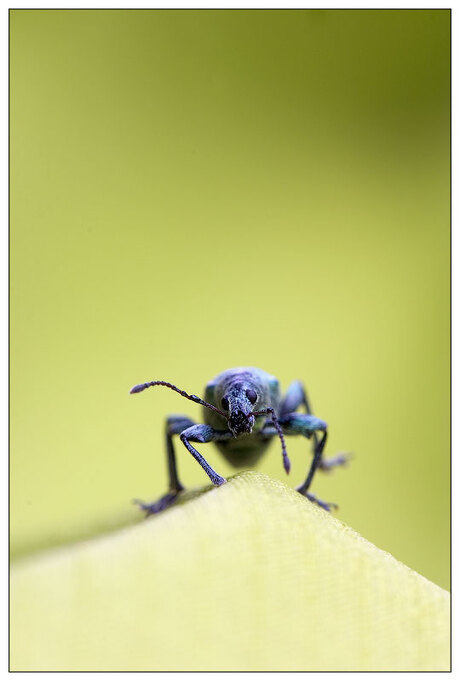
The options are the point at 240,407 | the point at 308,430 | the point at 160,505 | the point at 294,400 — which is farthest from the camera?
the point at 294,400

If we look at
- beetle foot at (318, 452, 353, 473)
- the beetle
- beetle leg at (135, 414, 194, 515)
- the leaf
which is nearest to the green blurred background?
beetle foot at (318, 452, 353, 473)

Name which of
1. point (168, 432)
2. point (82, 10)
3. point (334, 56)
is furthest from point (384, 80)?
point (168, 432)

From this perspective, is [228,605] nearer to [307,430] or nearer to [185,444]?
[185,444]

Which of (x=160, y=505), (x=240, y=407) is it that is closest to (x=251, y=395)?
(x=240, y=407)

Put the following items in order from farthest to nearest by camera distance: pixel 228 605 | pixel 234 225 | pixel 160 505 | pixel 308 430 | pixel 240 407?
pixel 234 225, pixel 308 430, pixel 160 505, pixel 240 407, pixel 228 605

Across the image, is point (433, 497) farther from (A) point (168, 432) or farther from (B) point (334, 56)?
(B) point (334, 56)

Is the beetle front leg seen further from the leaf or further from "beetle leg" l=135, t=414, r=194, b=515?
the leaf
